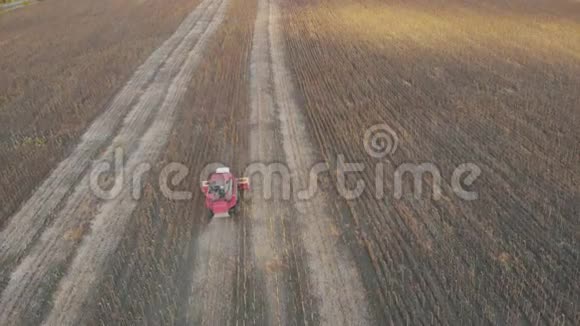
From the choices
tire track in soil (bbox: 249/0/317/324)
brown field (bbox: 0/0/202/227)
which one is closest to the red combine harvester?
tire track in soil (bbox: 249/0/317/324)

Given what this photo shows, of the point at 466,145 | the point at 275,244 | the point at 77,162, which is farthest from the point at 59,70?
the point at 466,145

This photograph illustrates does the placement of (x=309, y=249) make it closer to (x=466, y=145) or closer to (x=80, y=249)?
(x=80, y=249)

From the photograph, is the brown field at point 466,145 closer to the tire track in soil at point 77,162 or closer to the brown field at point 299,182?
the brown field at point 299,182

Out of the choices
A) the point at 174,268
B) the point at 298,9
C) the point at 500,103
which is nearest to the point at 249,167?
the point at 174,268

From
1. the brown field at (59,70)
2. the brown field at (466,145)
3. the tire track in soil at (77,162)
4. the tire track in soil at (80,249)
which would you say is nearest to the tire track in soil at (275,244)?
the brown field at (466,145)

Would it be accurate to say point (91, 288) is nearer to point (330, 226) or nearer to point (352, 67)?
point (330, 226)

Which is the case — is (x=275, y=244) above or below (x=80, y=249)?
above
